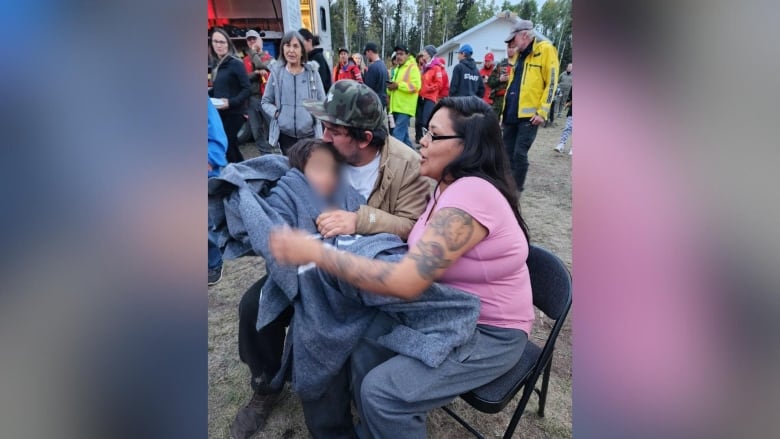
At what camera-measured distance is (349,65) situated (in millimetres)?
8477

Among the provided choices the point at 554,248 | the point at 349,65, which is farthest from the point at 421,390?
the point at 349,65

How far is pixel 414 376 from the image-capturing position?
1.30 metres

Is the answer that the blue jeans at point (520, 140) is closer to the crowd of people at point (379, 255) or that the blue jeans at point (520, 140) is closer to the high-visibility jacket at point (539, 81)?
the high-visibility jacket at point (539, 81)

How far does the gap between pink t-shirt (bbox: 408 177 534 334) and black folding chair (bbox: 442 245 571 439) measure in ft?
0.49

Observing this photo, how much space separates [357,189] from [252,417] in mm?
1285

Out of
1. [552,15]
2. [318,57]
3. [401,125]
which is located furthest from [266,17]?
[552,15]

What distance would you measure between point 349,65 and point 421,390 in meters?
8.27

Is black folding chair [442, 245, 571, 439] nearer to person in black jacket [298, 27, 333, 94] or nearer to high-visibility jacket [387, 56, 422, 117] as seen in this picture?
person in black jacket [298, 27, 333, 94]

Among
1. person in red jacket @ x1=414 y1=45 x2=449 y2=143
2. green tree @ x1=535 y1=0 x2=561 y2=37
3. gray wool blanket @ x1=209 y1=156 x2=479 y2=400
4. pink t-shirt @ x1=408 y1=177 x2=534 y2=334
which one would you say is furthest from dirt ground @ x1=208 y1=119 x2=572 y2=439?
person in red jacket @ x1=414 y1=45 x2=449 y2=143

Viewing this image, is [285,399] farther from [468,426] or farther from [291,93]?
[291,93]

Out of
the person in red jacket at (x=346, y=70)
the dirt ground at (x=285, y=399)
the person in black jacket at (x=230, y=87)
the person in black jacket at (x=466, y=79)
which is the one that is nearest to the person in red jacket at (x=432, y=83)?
the person in black jacket at (x=466, y=79)
